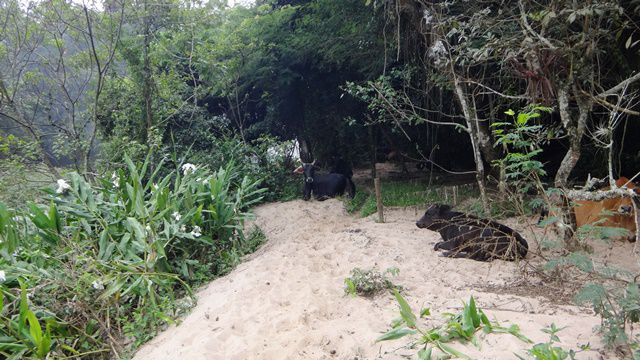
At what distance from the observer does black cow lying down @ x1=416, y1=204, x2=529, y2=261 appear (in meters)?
4.83

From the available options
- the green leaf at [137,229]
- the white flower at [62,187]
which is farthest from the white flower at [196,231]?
the white flower at [62,187]

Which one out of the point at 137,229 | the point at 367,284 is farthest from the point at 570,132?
the point at 137,229

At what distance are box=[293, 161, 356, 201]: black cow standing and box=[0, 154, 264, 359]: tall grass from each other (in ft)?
11.8

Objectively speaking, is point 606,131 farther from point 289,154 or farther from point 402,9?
point 289,154

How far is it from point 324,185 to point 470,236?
4785 mm

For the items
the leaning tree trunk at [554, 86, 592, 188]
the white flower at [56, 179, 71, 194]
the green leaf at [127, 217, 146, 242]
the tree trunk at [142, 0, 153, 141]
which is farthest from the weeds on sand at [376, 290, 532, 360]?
the tree trunk at [142, 0, 153, 141]

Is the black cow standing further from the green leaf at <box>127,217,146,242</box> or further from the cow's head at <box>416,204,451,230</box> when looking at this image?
the green leaf at <box>127,217,146,242</box>

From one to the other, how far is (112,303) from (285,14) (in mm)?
7212

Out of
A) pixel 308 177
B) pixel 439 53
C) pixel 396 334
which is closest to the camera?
pixel 396 334

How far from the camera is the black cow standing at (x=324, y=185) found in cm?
988

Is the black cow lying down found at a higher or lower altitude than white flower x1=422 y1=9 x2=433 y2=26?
lower

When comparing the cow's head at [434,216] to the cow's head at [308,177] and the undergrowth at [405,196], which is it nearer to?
the undergrowth at [405,196]

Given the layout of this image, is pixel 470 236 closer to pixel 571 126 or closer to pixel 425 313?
pixel 571 126

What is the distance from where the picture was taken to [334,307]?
405 centimetres
